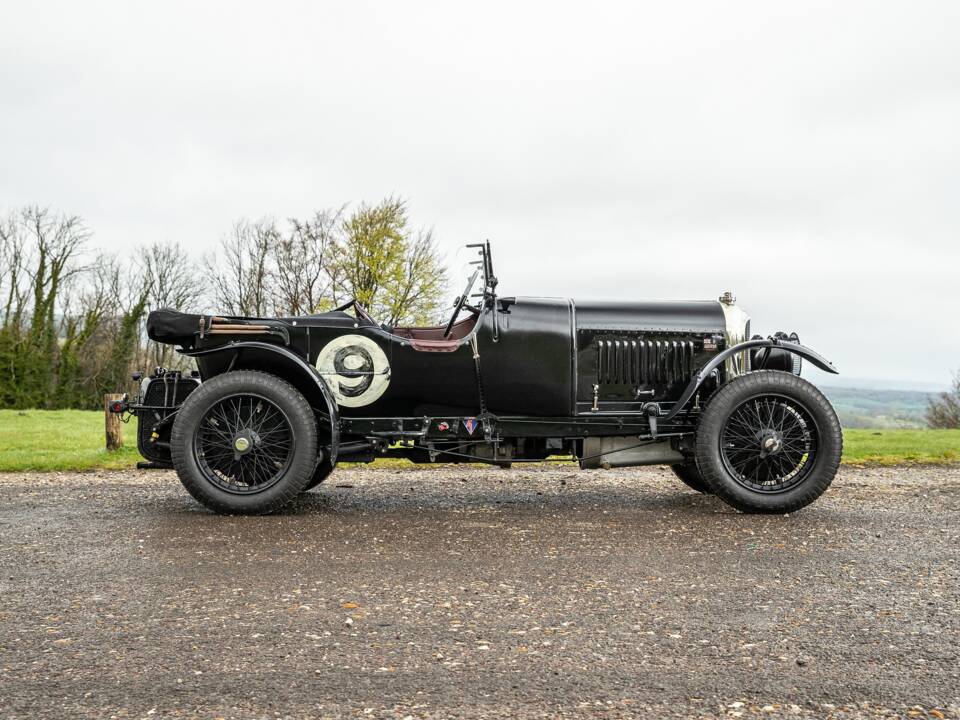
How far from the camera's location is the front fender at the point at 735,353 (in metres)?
6.25

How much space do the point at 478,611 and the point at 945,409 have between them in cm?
4277

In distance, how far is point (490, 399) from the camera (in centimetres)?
630

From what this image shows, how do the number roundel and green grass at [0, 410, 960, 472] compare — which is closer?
the number roundel

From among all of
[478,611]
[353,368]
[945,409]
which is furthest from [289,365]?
[945,409]

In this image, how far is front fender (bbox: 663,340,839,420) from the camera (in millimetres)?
6254

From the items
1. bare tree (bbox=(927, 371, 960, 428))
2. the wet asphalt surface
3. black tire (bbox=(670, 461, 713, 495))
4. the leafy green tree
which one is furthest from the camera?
bare tree (bbox=(927, 371, 960, 428))

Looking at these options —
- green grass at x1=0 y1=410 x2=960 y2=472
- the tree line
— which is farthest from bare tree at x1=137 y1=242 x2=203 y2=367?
green grass at x1=0 y1=410 x2=960 y2=472

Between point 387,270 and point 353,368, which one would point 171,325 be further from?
point 387,270

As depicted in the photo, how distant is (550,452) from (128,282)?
139ft

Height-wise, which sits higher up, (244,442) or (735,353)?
(735,353)

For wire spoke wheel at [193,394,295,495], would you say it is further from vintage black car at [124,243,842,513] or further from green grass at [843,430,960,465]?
green grass at [843,430,960,465]

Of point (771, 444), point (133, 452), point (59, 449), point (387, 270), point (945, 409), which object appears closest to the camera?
point (771, 444)

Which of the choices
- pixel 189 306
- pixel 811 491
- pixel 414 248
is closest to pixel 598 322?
pixel 811 491

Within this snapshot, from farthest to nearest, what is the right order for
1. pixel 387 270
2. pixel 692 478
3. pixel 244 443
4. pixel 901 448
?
pixel 387 270
pixel 901 448
pixel 692 478
pixel 244 443
